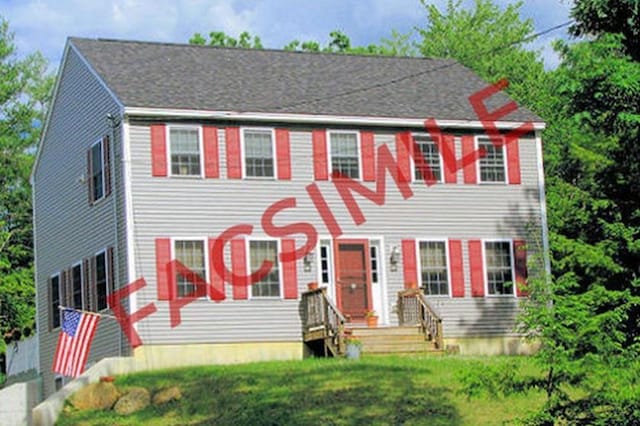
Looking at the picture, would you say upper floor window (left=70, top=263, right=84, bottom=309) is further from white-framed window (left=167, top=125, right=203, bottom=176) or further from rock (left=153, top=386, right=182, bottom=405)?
rock (left=153, top=386, right=182, bottom=405)

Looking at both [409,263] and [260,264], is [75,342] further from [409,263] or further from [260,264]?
[409,263]

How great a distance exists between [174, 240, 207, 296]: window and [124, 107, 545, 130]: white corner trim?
112 inches

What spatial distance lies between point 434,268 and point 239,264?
16.1 ft

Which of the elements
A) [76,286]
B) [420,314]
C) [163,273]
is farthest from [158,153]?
[420,314]

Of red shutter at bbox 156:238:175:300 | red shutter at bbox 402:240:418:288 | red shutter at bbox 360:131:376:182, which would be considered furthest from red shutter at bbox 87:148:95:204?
red shutter at bbox 402:240:418:288

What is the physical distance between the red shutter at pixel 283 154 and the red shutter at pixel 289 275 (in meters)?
1.56

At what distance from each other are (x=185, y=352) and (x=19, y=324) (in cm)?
1405

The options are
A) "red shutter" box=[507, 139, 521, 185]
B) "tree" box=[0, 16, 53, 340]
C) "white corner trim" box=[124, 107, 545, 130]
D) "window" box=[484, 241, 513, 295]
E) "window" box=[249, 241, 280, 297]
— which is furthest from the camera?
"tree" box=[0, 16, 53, 340]

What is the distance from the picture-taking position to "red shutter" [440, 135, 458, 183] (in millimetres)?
30453

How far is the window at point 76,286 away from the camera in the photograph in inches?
1203

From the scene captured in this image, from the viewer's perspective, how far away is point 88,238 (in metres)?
29.9

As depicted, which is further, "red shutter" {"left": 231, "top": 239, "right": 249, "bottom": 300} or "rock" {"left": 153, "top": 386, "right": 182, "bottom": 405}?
"red shutter" {"left": 231, "top": 239, "right": 249, "bottom": 300}

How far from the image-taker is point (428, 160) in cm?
3042

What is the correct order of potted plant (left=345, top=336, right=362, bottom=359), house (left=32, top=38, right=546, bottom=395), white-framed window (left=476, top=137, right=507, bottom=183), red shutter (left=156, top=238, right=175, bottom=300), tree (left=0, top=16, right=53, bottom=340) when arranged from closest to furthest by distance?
potted plant (left=345, top=336, right=362, bottom=359) < red shutter (left=156, top=238, right=175, bottom=300) < house (left=32, top=38, right=546, bottom=395) < white-framed window (left=476, top=137, right=507, bottom=183) < tree (left=0, top=16, right=53, bottom=340)
